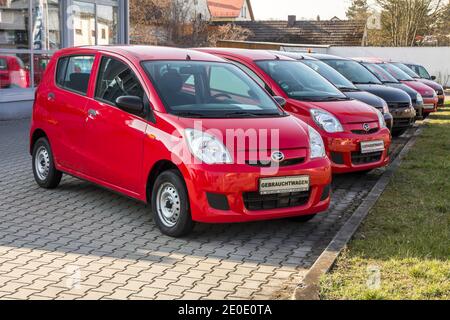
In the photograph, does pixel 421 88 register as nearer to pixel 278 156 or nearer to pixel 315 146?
pixel 315 146

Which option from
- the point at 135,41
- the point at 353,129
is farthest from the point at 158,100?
the point at 135,41

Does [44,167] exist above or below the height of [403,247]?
above

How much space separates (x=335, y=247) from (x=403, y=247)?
0.62m

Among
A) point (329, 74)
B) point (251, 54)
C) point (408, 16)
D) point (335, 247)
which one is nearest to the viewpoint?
point (335, 247)

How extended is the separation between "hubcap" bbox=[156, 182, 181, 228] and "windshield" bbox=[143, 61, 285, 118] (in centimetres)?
74

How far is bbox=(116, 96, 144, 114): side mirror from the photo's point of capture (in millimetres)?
6121

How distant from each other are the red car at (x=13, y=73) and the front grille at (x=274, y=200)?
1023cm

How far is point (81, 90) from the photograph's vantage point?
23.5ft

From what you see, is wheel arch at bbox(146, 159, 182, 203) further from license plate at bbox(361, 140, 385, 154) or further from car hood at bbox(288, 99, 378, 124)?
license plate at bbox(361, 140, 385, 154)

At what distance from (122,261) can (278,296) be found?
1442 millimetres

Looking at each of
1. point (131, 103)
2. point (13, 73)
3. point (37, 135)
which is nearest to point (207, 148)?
point (131, 103)

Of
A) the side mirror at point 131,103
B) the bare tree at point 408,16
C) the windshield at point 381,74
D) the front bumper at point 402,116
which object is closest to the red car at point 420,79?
the windshield at point 381,74

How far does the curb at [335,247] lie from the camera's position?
4.45 metres

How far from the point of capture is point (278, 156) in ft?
19.0
